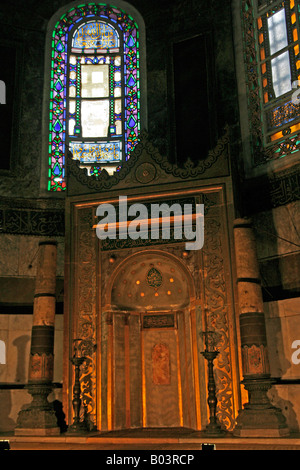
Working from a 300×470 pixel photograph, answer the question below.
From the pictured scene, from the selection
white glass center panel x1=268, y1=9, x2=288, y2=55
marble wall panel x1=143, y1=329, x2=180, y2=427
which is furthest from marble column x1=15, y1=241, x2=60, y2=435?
white glass center panel x1=268, y1=9, x2=288, y2=55

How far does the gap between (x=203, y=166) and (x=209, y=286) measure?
161cm

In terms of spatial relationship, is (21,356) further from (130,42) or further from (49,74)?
(130,42)

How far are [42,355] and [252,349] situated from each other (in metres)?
2.57

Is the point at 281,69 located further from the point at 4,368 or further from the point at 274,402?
the point at 4,368

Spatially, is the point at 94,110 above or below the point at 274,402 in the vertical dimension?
above

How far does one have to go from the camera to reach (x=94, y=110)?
912 cm

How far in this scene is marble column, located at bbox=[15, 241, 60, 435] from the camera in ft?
21.0

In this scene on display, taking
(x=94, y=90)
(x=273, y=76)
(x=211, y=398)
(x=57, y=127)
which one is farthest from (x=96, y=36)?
(x=211, y=398)

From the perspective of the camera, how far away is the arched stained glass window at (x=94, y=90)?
29.0ft

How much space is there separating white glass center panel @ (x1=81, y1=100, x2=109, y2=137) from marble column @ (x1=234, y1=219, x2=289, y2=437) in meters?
3.46

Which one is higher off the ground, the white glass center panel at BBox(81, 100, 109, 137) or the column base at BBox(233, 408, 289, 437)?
the white glass center panel at BBox(81, 100, 109, 137)

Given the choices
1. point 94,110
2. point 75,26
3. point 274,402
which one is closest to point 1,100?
point 94,110

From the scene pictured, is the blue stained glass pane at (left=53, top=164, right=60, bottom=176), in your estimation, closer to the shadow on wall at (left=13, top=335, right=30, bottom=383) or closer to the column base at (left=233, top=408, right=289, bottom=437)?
the shadow on wall at (left=13, top=335, right=30, bottom=383)

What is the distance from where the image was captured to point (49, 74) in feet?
29.7
